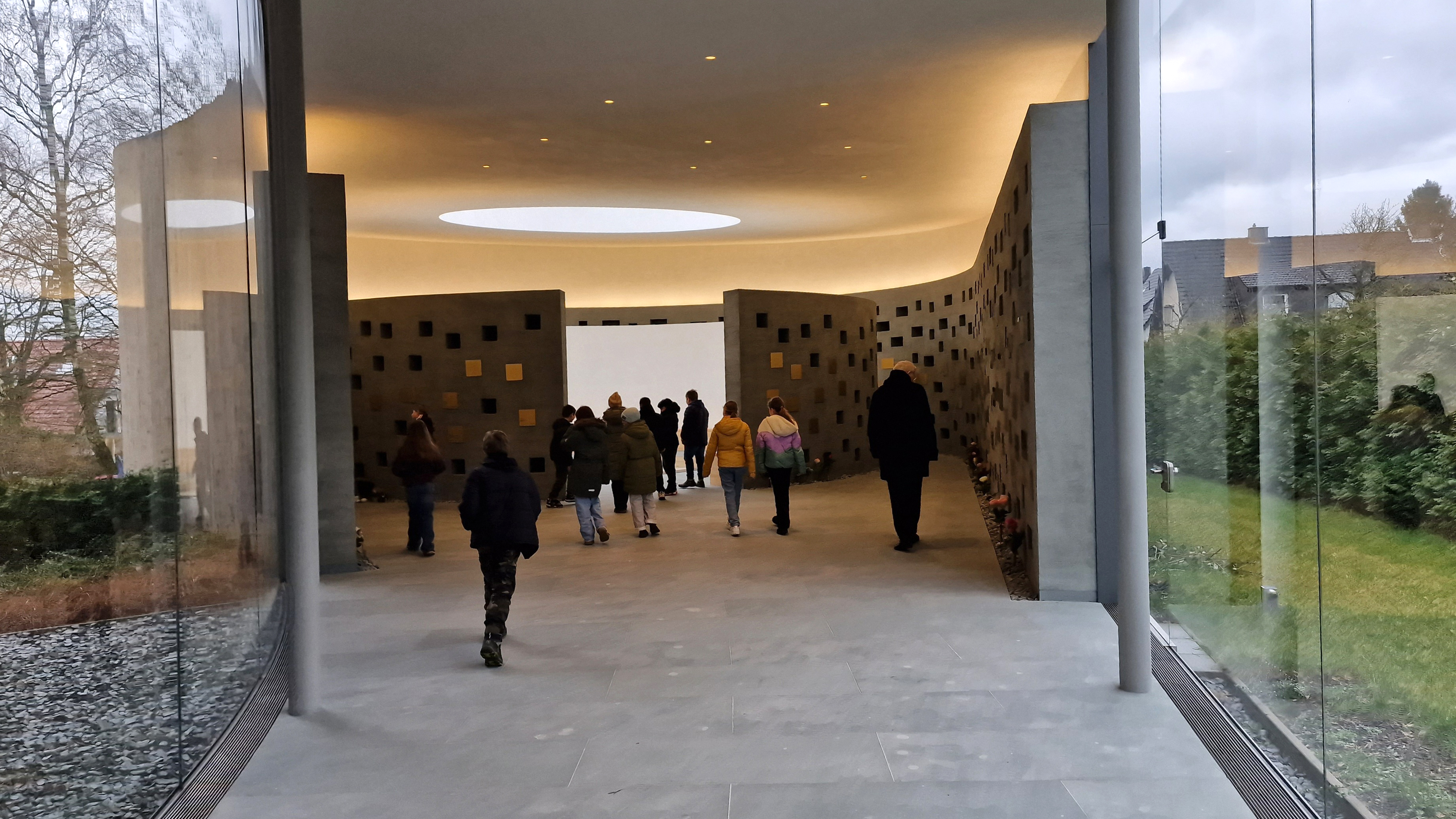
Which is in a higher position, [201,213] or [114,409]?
[201,213]

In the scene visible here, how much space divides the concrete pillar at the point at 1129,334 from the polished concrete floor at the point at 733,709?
0.36 meters

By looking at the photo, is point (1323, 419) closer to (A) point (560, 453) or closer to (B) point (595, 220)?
(A) point (560, 453)

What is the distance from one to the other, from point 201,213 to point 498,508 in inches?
102

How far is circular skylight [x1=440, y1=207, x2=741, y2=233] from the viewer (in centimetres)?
1933

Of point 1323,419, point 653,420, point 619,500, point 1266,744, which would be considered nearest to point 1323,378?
point 1323,419

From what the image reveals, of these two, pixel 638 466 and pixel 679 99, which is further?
pixel 638 466

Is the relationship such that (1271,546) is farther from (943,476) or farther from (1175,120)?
(943,476)

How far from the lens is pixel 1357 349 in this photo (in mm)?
3568

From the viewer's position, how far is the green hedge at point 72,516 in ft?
10.8

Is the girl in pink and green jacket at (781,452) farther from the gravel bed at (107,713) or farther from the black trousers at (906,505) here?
the gravel bed at (107,713)

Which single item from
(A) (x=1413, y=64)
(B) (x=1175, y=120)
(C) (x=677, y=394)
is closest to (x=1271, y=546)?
(A) (x=1413, y=64)

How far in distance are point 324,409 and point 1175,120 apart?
8.49 meters

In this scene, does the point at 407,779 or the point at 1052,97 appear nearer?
the point at 407,779

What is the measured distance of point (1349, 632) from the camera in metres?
3.72
